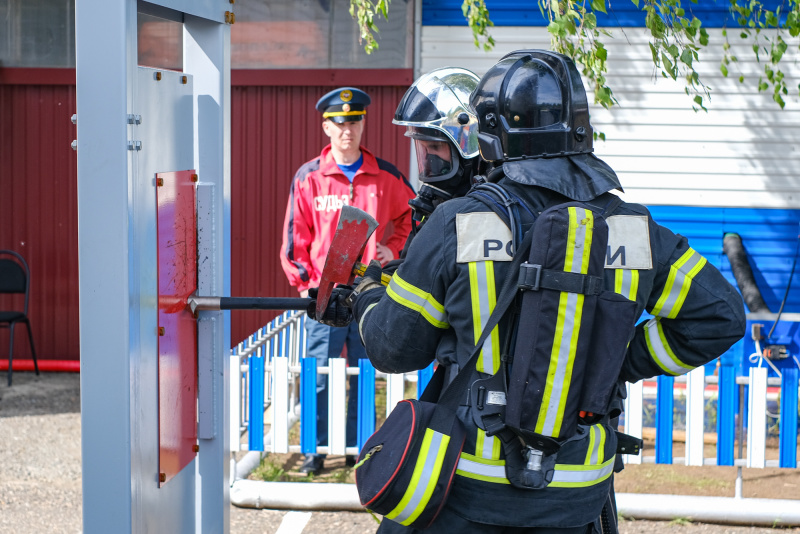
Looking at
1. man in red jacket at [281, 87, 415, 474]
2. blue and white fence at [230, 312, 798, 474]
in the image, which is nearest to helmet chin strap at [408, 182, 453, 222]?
blue and white fence at [230, 312, 798, 474]

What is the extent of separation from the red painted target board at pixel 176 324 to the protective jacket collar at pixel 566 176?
101 centimetres

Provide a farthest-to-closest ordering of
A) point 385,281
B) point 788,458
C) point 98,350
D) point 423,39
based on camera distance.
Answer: point 423,39, point 788,458, point 385,281, point 98,350

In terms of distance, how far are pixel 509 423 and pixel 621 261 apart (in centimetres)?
46

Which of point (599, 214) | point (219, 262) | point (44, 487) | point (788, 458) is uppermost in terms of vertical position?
point (599, 214)

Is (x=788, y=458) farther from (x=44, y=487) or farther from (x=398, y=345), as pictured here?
(x=44, y=487)

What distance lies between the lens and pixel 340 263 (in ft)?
8.78

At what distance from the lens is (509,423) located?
79.4 inches

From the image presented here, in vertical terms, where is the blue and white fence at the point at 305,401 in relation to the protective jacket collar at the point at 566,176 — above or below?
below

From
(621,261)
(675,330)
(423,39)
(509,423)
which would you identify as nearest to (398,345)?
(509,423)

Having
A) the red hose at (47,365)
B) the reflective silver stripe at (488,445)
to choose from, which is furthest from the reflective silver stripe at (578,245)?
the red hose at (47,365)

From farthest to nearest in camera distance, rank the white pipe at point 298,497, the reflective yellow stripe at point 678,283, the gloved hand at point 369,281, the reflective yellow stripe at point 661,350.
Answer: the white pipe at point 298,497
the gloved hand at point 369,281
the reflective yellow stripe at point 661,350
the reflective yellow stripe at point 678,283

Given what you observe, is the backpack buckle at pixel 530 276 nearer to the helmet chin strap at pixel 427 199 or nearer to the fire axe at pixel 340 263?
the fire axe at pixel 340 263

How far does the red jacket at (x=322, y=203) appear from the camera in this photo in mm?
5262

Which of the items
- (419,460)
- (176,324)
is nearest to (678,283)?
(419,460)
